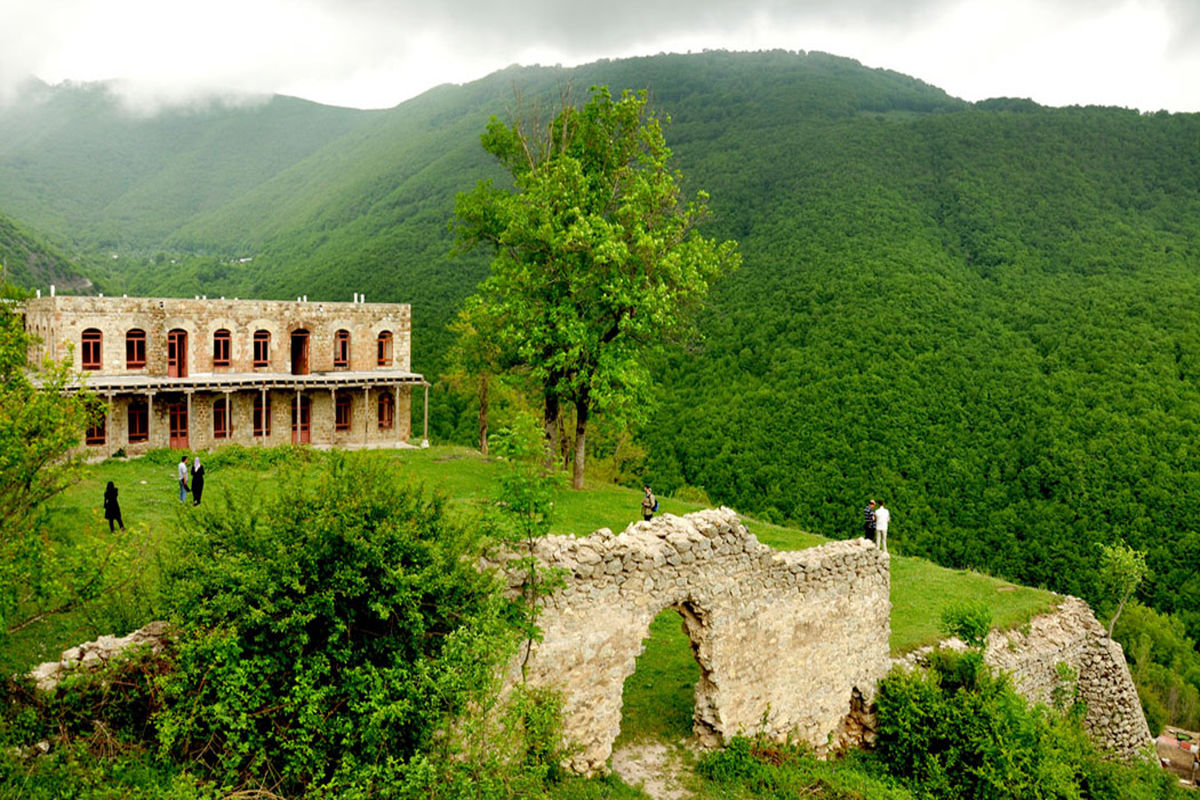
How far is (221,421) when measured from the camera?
3117cm

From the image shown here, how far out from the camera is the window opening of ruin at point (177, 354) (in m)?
30.1

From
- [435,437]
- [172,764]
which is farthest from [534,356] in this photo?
[435,437]

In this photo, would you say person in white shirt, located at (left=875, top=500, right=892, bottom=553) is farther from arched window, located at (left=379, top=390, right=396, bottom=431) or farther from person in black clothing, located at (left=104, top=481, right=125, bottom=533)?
arched window, located at (left=379, top=390, right=396, bottom=431)

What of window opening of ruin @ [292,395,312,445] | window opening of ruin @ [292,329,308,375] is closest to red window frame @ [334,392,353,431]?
window opening of ruin @ [292,395,312,445]

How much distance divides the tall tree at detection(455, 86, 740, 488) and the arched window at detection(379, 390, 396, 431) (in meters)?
12.3

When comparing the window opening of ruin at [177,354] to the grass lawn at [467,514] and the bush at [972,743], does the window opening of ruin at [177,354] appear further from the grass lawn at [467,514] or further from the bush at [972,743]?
the bush at [972,743]

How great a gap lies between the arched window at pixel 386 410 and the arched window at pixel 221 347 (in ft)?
22.0

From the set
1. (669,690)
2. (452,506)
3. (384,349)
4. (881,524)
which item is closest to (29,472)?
(452,506)

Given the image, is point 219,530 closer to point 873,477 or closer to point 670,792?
point 670,792

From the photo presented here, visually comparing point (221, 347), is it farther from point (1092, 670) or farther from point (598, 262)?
point (1092, 670)

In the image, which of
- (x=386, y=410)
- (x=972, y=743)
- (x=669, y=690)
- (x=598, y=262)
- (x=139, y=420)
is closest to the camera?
(x=972, y=743)

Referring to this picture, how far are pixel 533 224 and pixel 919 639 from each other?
604 inches

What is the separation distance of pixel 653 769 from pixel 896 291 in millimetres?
55783

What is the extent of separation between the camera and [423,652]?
865 centimetres
